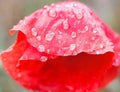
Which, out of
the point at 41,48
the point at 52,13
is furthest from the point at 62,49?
the point at 52,13

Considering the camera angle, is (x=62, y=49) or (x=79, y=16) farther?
(x=79, y=16)

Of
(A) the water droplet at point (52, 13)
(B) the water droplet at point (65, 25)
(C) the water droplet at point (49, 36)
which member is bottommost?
(C) the water droplet at point (49, 36)

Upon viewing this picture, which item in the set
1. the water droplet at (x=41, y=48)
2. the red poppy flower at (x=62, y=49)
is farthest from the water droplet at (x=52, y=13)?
the water droplet at (x=41, y=48)

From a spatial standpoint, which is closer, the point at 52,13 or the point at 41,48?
the point at 41,48

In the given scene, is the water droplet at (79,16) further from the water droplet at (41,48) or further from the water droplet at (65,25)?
the water droplet at (41,48)

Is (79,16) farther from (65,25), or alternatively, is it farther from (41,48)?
(41,48)

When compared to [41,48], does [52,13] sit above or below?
above

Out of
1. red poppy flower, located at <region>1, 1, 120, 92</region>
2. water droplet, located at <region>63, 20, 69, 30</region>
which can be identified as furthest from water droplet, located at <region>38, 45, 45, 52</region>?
water droplet, located at <region>63, 20, 69, 30</region>

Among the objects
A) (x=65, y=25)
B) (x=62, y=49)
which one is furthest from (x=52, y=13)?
(x=62, y=49)

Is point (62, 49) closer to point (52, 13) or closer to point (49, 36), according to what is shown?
point (49, 36)
